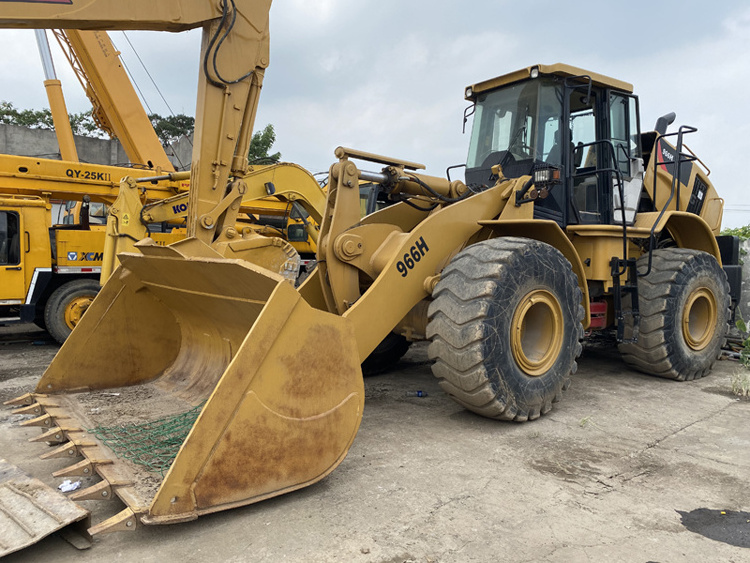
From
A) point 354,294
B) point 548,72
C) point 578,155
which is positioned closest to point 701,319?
point 578,155

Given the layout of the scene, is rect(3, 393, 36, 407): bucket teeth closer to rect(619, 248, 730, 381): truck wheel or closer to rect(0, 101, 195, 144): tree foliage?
rect(619, 248, 730, 381): truck wheel

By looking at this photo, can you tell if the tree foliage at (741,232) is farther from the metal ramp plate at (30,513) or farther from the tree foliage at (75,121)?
the tree foliage at (75,121)

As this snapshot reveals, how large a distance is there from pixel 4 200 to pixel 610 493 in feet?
26.3

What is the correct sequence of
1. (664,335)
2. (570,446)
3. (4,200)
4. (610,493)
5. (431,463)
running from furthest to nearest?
(4,200)
(664,335)
(570,446)
(431,463)
(610,493)

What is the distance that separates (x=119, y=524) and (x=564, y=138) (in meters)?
4.61

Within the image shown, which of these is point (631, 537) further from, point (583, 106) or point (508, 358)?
point (583, 106)

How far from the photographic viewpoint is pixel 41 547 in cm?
245

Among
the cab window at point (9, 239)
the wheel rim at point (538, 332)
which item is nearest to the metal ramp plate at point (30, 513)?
the wheel rim at point (538, 332)

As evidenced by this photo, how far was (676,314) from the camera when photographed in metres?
5.55

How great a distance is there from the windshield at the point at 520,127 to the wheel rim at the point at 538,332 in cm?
149

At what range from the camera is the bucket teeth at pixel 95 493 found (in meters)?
2.56

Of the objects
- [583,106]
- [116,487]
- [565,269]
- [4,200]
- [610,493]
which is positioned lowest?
[610,493]

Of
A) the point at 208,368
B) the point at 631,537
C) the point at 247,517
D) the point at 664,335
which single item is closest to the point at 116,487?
the point at 247,517

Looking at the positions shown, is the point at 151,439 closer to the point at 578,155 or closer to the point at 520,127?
the point at 520,127
